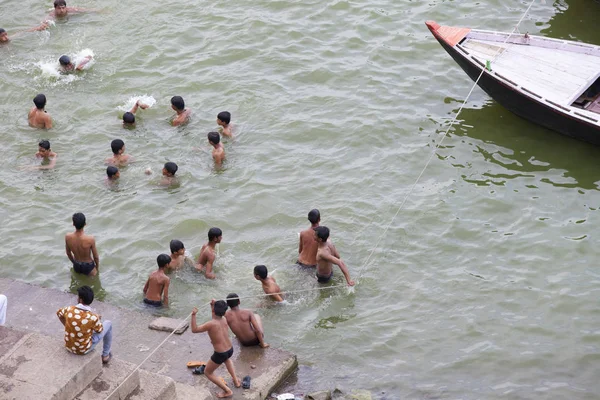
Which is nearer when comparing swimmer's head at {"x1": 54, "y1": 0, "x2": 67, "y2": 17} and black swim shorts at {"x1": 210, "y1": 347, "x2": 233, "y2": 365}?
black swim shorts at {"x1": 210, "y1": 347, "x2": 233, "y2": 365}

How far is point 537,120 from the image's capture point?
1597cm

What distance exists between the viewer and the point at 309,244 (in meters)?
13.1

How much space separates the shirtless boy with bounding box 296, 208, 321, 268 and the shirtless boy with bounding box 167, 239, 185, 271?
1769 mm

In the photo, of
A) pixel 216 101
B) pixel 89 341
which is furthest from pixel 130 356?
pixel 216 101

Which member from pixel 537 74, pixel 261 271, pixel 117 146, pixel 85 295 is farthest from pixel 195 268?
pixel 537 74

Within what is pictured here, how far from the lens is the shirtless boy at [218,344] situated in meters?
10.5

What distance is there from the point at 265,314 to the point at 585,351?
14.7 ft

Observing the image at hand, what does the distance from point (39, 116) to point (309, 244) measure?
6366 mm

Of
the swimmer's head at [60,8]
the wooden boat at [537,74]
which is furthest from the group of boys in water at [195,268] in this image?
the wooden boat at [537,74]

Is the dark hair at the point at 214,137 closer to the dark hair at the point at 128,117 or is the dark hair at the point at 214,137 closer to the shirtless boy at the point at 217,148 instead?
the shirtless boy at the point at 217,148

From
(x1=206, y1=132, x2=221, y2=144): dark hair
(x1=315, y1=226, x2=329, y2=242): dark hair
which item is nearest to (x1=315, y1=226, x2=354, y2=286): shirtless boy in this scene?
(x1=315, y1=226, x2=329, y2=242): dark hair

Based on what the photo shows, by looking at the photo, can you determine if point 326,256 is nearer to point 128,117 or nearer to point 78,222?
point 78,222

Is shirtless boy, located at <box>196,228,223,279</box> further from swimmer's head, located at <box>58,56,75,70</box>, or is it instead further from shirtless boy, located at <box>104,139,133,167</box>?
swimmer's head, located at <box>58,56,75,70</box>

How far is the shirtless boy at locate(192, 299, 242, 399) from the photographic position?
34.3ft
